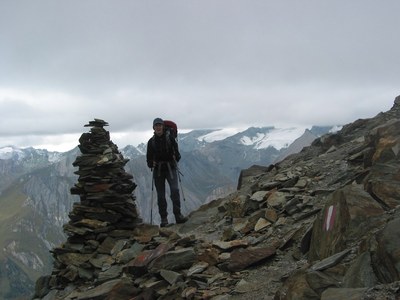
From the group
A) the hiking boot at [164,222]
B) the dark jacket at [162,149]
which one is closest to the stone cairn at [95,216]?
the dark jacket at [162,149]

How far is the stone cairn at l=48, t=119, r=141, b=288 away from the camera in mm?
19375

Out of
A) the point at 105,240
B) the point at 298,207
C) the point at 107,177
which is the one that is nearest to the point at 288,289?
the point at 298,207

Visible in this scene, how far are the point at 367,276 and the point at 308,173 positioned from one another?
13.8 meters

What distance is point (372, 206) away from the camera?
11133 mm

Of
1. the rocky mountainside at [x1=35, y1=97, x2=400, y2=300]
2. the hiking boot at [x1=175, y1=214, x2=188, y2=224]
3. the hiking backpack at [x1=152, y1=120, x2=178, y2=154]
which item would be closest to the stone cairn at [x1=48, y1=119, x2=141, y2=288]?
the rocky mountainside at [x1=35, y1=97, x2=400, y2=300]

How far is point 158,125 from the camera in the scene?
67.2 feet

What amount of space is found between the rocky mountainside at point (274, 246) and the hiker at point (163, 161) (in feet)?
6.15

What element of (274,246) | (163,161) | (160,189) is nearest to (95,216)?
(160,189)

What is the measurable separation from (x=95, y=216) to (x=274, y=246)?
10138mm

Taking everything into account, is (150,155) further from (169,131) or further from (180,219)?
(180,219)

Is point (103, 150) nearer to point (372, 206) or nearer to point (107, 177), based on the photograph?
point (107, 177)

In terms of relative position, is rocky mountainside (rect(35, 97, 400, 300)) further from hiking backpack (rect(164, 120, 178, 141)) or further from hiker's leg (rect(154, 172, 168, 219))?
hiking backpack (rect(164, 120, 178, 141))

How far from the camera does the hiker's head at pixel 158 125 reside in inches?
803

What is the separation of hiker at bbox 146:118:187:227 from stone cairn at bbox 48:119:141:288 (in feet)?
4.87
